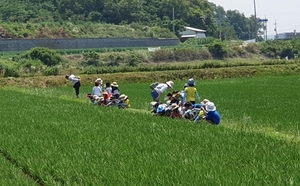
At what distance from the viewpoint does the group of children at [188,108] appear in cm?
1180

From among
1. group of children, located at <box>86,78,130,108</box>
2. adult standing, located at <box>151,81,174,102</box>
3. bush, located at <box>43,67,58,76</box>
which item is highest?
adult standing, located at <box>151,81,174,102</box>

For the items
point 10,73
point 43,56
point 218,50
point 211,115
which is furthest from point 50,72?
point 218,50

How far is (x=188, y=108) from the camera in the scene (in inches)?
513

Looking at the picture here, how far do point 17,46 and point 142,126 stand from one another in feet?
177

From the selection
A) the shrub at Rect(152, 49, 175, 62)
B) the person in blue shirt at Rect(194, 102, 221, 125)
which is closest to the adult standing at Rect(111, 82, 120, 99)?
the person in blue shirt at Rect(194, 102, 221, 125)

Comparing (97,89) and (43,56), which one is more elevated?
(43,56)

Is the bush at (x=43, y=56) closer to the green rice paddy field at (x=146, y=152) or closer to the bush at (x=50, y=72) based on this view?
the bush at (x=50, y=72)

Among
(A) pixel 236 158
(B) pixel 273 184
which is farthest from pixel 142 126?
(B) pixel 273 184

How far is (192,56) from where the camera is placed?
220 feet

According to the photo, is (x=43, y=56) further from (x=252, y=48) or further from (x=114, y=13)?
(x=114, y=13)

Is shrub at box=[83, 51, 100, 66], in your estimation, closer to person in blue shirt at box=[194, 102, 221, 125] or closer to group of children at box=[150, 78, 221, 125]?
group of children at box=[150, 78, 221, 125]

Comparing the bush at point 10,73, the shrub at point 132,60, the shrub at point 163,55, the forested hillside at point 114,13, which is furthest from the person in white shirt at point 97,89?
the forested hillside at point 114,13

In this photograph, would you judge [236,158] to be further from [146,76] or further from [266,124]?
[146,76]

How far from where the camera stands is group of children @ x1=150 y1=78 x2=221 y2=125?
11.8 meters
